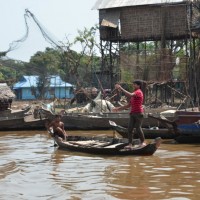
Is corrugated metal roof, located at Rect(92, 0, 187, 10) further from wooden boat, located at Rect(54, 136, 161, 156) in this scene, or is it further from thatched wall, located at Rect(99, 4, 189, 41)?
wooden boat, located at Rect(54, 136, 161, 156)

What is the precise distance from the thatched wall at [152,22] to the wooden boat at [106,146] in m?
15.0

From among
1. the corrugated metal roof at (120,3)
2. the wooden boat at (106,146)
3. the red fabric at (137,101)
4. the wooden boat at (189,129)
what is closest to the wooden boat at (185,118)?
the wooden boat at (189,129)

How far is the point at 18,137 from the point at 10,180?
934cm

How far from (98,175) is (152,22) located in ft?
63.8

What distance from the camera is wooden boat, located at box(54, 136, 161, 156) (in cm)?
1041

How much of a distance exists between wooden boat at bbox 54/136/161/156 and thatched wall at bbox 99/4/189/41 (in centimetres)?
1505

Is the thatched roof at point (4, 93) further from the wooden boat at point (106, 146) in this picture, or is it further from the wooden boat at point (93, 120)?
the wooden boat at point (106, 146)

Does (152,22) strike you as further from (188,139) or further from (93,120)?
(188,139)

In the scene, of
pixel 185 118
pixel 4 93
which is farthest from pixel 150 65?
pixel 185 118

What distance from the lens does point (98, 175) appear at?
844cm

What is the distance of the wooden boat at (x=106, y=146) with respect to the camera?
10414mm

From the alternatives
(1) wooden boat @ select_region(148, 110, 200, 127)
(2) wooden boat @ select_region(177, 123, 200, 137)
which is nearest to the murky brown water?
(2) wooden boat @ select_region(177, 123, 200, 137)

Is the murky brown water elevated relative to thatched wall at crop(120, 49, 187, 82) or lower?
lower

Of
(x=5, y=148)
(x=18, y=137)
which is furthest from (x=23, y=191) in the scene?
(x=18, y=137)
